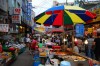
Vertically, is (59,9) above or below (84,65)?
above

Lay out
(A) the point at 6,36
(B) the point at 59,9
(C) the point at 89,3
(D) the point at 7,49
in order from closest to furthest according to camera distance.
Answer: (B) the point at 59,9, (D) the point at 7,49, (A) the point at 6,36, (C) the point at 89,3

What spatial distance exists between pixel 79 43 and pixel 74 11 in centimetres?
1578

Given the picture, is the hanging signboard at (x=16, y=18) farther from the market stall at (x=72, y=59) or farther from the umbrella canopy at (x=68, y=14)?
the market stall at (x=72, y=59)

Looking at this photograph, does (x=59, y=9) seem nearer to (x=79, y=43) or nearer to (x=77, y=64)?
(x=77, y=64)

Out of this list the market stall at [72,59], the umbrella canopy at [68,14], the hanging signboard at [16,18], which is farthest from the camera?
the hanging signboard at [16,18]

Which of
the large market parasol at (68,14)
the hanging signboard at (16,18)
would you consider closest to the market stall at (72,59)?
the large market parasol at (68,14)

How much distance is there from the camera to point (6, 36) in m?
24.8

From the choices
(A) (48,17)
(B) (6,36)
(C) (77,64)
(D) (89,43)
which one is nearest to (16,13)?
(B) (6,36)

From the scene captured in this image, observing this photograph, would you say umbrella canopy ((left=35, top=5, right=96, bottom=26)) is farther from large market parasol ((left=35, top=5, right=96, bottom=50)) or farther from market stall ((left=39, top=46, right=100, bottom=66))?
market stall ((left=39, top=46, right=100, bottom=66))

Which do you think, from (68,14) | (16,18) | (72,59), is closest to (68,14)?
(68,14)

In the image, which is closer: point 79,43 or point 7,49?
point 7,49

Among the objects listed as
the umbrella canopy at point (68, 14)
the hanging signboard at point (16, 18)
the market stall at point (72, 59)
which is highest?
the hanging signboard at point (16, 18)

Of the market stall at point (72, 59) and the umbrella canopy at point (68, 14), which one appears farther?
the umbrella canopy at point (68, 14)

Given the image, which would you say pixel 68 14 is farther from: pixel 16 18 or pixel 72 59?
pixel 16 18
